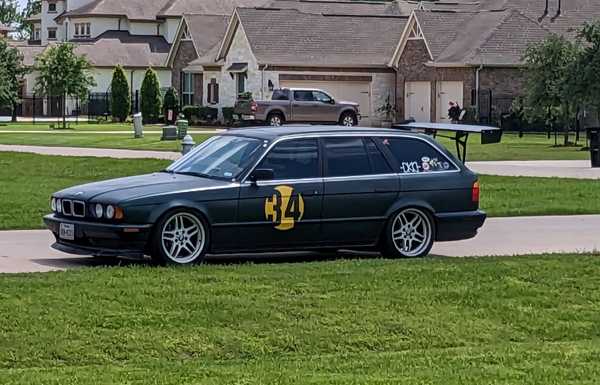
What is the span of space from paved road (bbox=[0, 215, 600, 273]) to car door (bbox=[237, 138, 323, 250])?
559mm

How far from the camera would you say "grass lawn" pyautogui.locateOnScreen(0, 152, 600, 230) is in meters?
19.7

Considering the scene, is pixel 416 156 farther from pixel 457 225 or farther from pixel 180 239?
pixel 180 239

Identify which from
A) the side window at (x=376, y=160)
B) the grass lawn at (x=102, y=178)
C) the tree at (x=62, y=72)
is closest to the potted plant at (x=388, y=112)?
the tree at (x=62, y=72)

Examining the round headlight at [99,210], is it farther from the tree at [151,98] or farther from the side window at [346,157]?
the tree at [151,98]

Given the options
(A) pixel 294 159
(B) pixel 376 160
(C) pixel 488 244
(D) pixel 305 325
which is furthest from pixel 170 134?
(D) pixel 305 325

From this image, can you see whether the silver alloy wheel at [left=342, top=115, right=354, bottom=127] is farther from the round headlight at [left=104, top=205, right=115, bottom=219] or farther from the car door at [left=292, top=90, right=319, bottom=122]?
the round headlight at [left=104, top=205, right=115, bottom=219]

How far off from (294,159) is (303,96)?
1613 inches

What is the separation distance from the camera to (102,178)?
25.9 metres

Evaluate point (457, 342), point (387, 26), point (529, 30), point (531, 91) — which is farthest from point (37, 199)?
point (387, 26)

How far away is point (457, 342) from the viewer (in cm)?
1005

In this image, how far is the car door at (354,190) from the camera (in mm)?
14000

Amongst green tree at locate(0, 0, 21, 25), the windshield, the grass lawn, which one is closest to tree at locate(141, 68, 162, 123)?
the grass lawn

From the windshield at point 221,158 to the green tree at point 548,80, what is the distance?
28610 mm

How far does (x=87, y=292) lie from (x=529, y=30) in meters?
50.2
